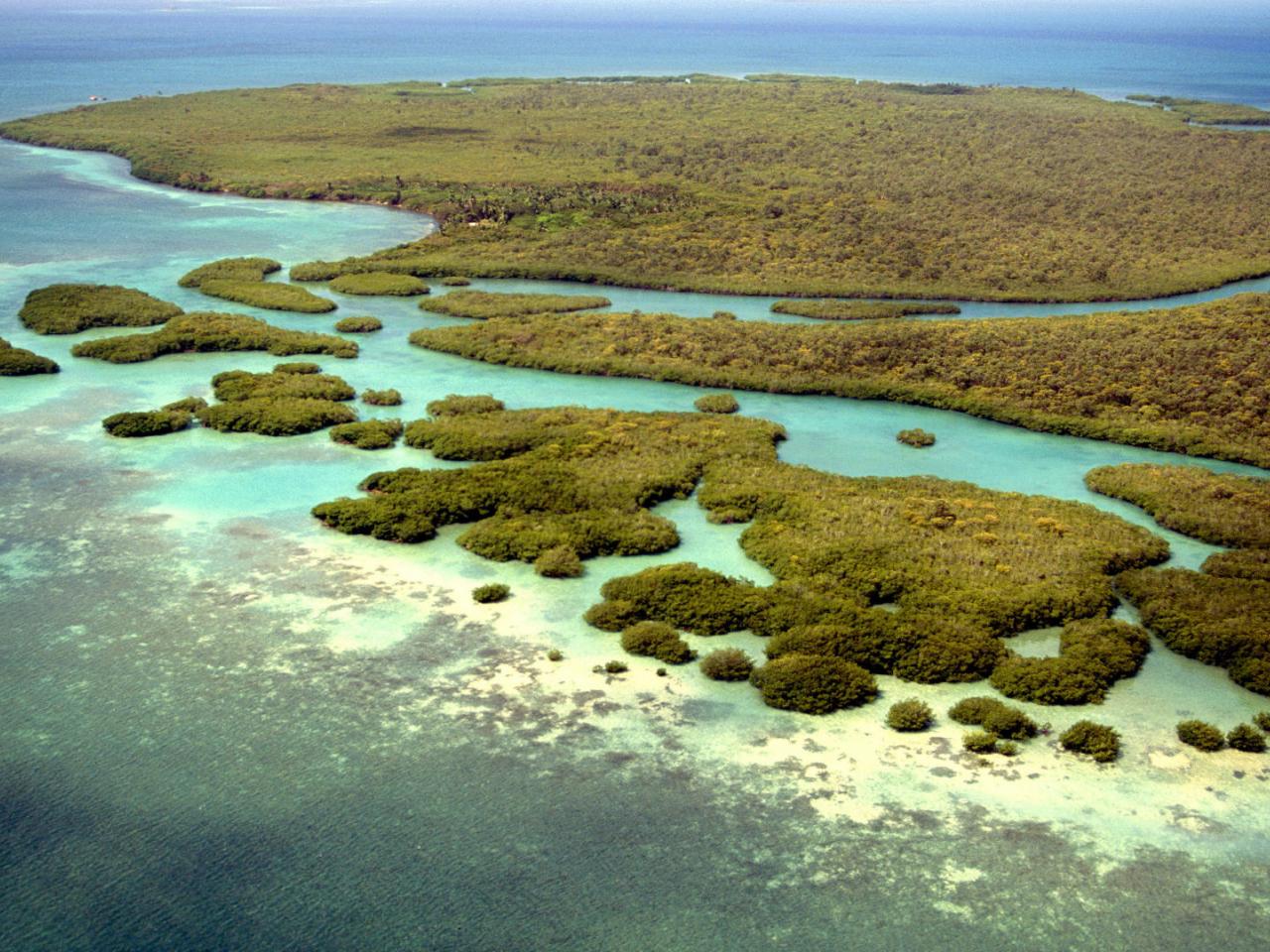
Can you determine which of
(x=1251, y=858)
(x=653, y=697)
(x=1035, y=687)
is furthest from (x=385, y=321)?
(x=1251, y=858)

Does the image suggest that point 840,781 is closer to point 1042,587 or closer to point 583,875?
point 583,875

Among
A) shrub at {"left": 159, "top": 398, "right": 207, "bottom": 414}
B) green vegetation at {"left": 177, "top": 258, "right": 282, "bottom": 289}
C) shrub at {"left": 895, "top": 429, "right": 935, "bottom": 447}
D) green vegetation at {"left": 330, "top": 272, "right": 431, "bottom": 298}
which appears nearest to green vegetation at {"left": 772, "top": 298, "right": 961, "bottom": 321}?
shrub at {"left": 895, "top": 429, "right": 935, "bottom": 447}

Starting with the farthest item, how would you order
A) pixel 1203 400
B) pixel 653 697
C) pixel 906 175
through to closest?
pixel 906 175 < pixel 1203 400 < pixel 653 697

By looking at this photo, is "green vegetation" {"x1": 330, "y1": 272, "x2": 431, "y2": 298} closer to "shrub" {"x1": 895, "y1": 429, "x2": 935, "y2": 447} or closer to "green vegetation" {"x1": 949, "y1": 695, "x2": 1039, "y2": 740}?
"shrub" {"x1": 895, "y1": 429, "x2": 935, "y2": 447}

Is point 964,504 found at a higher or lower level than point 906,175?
lower

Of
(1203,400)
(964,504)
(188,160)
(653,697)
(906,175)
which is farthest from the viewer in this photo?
(188,160)

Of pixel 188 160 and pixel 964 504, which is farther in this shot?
pixel 188 160
